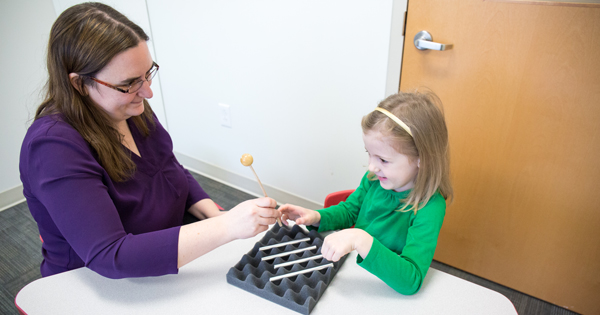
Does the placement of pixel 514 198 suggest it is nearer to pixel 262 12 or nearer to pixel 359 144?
pixel 359 144

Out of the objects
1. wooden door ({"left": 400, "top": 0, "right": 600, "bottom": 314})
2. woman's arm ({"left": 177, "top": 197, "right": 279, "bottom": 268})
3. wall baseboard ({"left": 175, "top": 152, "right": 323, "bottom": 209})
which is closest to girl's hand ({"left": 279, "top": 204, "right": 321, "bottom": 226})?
woman's arm ({"left": 177, "top": 197, "right": 279, "bottom": 268})

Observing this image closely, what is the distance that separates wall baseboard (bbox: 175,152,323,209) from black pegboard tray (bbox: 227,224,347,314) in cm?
116

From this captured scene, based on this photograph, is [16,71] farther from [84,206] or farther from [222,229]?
[222,229]

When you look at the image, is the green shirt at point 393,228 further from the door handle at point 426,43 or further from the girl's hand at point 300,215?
the door handle at point 426,43

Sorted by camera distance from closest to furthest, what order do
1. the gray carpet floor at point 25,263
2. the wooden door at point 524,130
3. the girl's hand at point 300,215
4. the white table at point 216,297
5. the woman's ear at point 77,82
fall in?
the white table at point 216,297
the woman's ear at point 77,82
the girl's hand at point 300,215
the wooden door at point 524,130
the gray carpet floor at point 25,263

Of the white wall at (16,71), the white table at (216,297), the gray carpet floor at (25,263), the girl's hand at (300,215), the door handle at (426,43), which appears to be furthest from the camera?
the white wall at (16,71)

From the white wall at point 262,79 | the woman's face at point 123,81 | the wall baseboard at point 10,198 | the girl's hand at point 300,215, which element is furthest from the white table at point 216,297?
the wall baseboard at point 10,198

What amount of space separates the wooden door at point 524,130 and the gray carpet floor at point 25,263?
2.5 inches

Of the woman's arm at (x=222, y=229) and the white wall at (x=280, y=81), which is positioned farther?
the white wall at (x=280, y=81)

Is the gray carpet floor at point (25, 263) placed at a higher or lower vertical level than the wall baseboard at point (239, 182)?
lower

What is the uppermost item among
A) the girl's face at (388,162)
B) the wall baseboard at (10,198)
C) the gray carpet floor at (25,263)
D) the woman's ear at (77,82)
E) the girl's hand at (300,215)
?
the woman's ear at (77,82)

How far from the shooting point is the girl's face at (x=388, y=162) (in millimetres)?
988

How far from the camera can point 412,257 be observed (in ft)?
3.03

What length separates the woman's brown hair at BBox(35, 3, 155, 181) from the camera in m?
0.92
